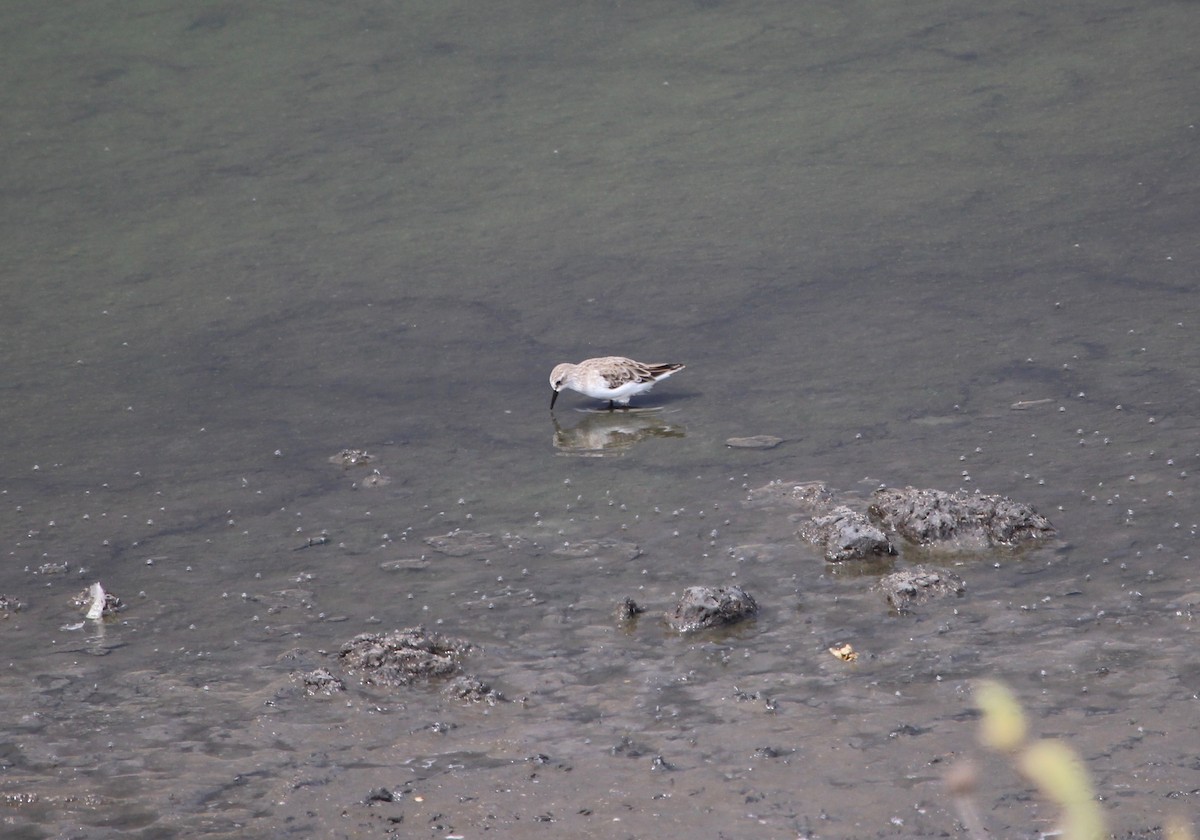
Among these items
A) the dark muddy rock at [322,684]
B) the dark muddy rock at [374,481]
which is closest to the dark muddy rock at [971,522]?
the dark muddy rock at [322,684]

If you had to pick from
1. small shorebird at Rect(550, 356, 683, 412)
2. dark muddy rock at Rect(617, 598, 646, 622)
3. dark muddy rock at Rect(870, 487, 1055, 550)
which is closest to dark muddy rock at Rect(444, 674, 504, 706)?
dark muddy rock at Rect(617, 598, 646, 622)

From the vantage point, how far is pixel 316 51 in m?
22.6

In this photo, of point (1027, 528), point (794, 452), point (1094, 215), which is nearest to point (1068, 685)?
point (1027, 528)

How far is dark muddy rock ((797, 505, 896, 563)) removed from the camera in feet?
30.6

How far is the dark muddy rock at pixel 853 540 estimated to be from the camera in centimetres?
934

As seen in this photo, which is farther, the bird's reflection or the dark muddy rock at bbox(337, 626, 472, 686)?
the bird's reflection

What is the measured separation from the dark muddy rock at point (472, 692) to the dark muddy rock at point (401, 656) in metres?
0.27

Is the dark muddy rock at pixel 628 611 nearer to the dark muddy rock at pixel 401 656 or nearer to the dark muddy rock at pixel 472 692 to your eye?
the dark muddy rock at pixel 401 656

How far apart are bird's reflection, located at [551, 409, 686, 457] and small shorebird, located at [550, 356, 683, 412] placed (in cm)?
27

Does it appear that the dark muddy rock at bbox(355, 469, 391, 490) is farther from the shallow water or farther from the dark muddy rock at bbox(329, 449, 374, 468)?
the dark muddy rock at bbox(329, 449, 374, 468)

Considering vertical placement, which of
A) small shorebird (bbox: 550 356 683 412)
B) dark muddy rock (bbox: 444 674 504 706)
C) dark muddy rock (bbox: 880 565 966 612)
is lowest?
small shorebird (bbox: 550 356 683 412)

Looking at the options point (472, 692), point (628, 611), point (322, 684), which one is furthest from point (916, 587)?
point (322, 684)

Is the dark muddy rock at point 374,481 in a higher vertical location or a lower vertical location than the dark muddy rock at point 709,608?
lower

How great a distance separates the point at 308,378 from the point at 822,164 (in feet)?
25.1
